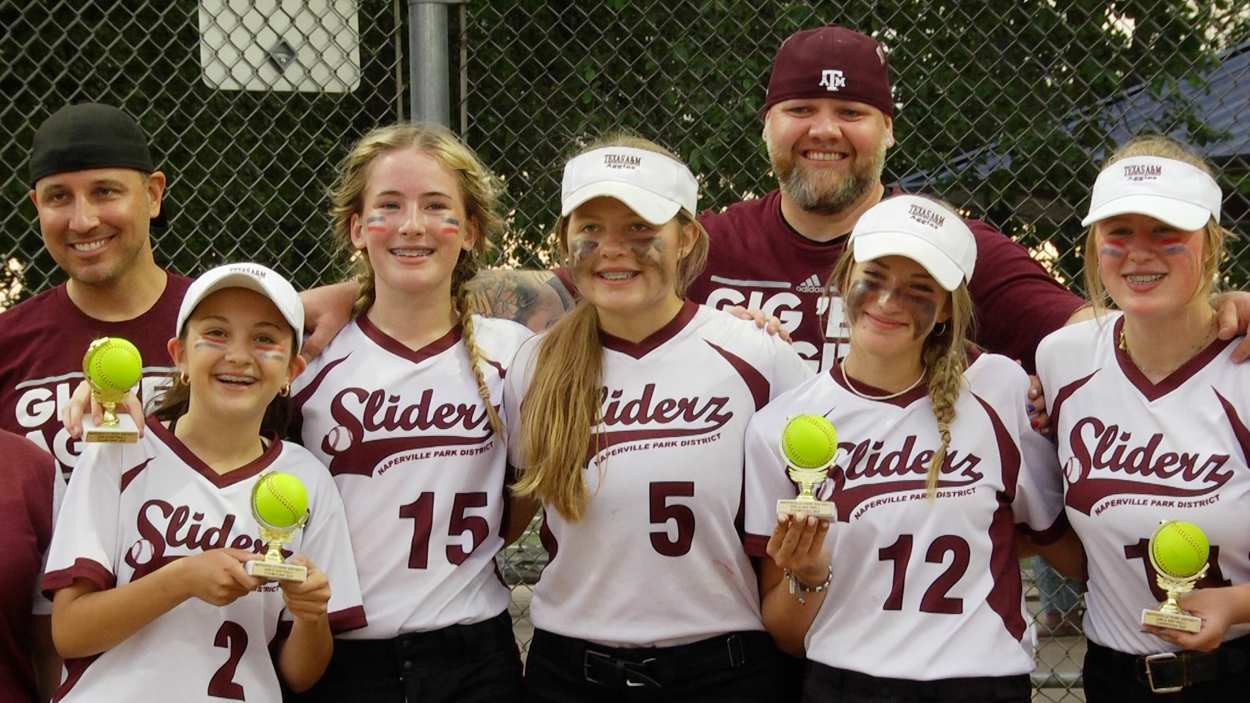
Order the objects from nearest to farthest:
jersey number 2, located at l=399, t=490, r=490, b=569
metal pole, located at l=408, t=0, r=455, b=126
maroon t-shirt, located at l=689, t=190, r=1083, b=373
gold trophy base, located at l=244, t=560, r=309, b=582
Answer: gold trophy base, located at l=244, t=560, r=309, b=582
jersey number 2, located at l=399, t=490, r=490, b=569
maroon t-shirt, located at l=689, t=190, r=1083, b=373
metal pole, located at l=408, t=0, r=455, b=126

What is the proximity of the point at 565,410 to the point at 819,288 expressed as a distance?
2.71ft

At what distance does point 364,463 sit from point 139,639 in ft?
2.05

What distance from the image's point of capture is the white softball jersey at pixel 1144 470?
299cm

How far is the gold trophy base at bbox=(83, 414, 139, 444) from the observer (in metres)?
2.88

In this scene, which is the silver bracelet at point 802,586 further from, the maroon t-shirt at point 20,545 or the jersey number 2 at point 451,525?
the maroon t-shirt at point 20,545

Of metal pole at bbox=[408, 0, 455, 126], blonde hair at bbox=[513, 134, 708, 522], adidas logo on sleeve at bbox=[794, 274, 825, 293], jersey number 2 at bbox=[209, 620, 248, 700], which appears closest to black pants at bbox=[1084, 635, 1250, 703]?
adidas logo on sleeve at bbox=[794, 274, 825, 293]

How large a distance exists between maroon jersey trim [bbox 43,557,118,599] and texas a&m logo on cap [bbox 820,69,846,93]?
213 cm

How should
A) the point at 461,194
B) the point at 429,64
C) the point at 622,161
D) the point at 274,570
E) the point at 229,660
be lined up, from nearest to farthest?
the point at 274,570, the point at 229,660, the point at 622,161, the point at 461,194, the point at 429,64

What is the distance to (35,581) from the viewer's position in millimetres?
3104

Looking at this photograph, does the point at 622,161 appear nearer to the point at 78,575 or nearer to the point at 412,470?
the point at 412,470

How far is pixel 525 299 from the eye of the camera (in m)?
3.80

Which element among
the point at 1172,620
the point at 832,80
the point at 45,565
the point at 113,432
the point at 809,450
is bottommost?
the point at 1172,620

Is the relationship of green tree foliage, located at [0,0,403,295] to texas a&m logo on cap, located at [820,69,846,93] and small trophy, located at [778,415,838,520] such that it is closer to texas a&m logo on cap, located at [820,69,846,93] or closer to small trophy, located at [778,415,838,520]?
texas a&m logo on cap, located at [820,69,846,93]

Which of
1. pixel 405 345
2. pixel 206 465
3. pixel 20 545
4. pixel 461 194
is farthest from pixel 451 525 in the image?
pixel 20 545
